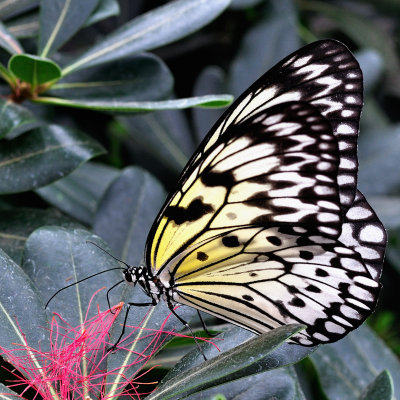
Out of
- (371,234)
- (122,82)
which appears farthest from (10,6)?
(371,234)

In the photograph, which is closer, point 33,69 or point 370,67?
point 33,69

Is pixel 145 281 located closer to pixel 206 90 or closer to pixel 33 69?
pixel 33 69


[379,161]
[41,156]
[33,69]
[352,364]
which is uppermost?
[33,69]

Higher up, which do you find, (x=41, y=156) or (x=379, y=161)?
(x=41, y=156)

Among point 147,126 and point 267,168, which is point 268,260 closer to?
point 267,168

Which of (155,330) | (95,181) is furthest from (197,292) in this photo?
(95,181)

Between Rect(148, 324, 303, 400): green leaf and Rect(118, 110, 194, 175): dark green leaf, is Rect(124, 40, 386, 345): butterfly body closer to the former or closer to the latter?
Rect(148, 324, 303, 400): green leaf

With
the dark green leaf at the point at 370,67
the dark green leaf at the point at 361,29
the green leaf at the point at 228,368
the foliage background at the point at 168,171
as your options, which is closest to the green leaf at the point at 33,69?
the foliage background at the point at 168,171
